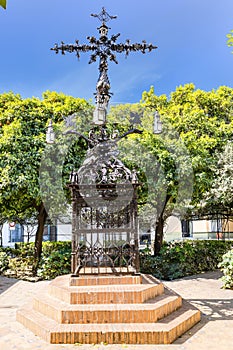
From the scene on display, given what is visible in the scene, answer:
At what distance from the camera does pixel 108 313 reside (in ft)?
16.0

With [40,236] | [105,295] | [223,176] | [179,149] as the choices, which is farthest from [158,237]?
[105,295]

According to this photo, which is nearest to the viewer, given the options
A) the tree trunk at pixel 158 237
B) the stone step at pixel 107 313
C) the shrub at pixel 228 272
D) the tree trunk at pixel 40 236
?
the stone step at pixel 107 313

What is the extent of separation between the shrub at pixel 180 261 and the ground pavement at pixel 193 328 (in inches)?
52.6

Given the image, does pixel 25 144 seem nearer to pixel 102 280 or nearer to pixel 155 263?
pixel 102 280

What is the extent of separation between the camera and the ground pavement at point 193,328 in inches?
174

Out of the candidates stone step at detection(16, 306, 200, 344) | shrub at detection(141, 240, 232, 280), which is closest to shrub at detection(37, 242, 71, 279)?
shrub at detection(141, 240, 232, 280)

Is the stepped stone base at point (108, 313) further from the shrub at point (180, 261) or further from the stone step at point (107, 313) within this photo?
the shrub at point (180, 261)

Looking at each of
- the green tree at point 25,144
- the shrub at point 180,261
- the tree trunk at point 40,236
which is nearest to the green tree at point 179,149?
the shrub at point 180,261

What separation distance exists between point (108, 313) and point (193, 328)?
5.02ft

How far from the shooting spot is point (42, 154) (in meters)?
10.0

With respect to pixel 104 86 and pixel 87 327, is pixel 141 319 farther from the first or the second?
pixel 104 86

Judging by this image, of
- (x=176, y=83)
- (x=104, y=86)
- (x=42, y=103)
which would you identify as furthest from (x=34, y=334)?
(x=176, y=83)

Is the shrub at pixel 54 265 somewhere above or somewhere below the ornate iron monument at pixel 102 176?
below

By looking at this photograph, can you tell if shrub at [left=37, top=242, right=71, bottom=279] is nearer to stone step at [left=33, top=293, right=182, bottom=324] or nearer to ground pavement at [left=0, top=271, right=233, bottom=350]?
ground pavement at [left=0, top=271, right=233, bottom=350]
